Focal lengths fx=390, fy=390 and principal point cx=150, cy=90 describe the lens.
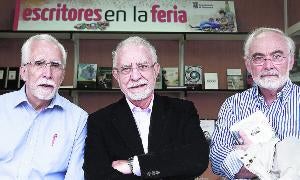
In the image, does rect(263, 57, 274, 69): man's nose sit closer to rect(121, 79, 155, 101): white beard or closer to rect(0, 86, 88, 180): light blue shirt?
rect(121, 79, 155, 101): white beard

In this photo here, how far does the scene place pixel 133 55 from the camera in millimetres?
2004

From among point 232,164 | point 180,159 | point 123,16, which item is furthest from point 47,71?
point 123,16

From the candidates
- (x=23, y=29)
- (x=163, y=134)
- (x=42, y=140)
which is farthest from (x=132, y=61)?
(x=23, y=29)

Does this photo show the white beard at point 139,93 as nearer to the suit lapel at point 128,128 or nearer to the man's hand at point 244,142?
the suit lapel at point 128,128

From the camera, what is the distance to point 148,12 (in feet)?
13.1

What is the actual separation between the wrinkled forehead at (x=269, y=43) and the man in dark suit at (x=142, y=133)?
1.55ft

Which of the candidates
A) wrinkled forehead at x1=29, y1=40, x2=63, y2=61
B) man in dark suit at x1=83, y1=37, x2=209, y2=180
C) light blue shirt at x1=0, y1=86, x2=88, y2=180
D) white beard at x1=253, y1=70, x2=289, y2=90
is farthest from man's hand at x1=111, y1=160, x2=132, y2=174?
white beard at x1=253, y1=70, x2=289, y2=90

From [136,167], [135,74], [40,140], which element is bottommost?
[136,167]

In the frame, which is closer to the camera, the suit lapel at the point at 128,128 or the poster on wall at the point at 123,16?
the suit lapel at the point at 128,128

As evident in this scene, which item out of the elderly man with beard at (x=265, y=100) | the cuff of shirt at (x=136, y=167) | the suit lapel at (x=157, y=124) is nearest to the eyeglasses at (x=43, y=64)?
the suit lapel at (x=157, y=124)

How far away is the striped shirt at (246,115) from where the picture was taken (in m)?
1.97

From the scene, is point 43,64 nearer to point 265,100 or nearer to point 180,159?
point 180,159

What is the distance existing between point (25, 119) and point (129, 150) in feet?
1.97

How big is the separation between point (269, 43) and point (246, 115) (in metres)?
0.40
